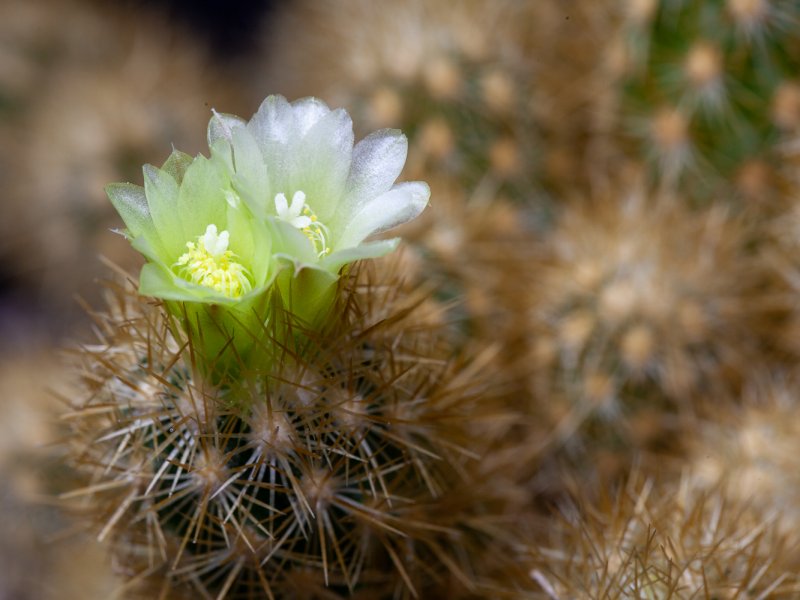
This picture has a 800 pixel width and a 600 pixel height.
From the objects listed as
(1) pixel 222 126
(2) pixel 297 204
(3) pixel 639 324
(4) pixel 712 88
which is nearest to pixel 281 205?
(2) pixel 297 204

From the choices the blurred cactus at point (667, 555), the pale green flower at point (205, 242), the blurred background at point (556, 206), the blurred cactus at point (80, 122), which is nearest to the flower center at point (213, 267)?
the pale green flower at point (205, 242)

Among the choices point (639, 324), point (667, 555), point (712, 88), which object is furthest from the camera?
point (712, 88)

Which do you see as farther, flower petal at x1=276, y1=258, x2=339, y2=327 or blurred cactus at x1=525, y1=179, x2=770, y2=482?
blurred cactus at x1=525, y1=179, x2=770, y2=482

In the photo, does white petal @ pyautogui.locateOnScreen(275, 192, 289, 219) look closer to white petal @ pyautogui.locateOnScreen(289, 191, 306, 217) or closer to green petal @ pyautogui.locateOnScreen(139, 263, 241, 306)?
white petal @ pyautogui.locateOnScreen(289, 191, 306, 217)

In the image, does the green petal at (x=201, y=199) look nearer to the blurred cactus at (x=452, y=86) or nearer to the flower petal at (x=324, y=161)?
the flower petal at (x=324, y=161)

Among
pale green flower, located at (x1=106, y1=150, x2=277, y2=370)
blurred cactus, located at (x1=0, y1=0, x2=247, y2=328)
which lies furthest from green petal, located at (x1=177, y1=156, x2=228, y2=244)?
blurred cactus, located at (x1=0, y1=0, x2=247, y2=328)

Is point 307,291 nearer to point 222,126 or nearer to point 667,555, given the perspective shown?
point 222,126
